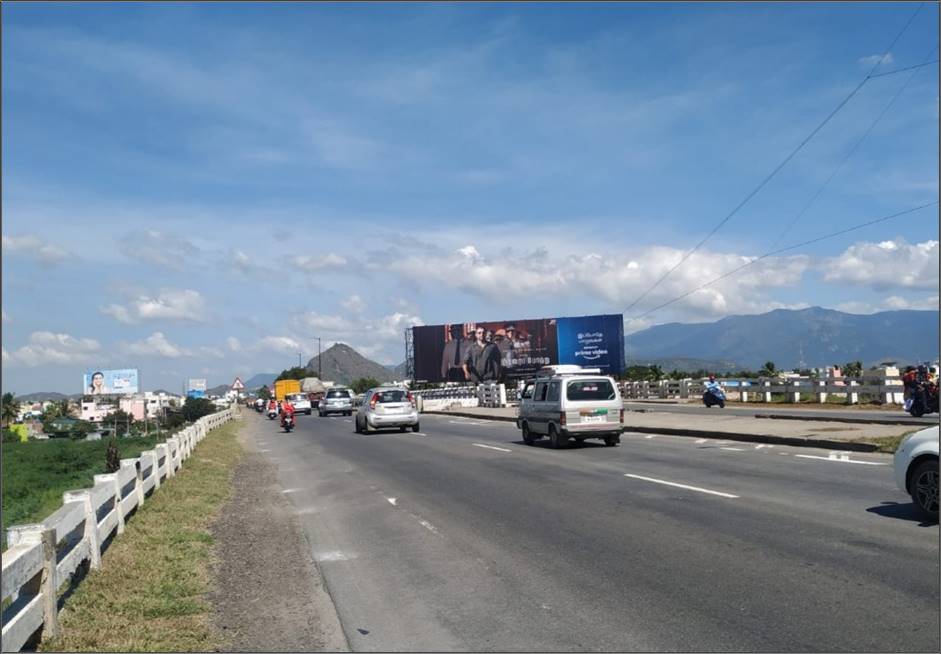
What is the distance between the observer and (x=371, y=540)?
10.2 metres

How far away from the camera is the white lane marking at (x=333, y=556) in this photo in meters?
9.26

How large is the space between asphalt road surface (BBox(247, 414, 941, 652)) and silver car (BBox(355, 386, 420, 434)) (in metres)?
14.5

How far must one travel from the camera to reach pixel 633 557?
8.44m

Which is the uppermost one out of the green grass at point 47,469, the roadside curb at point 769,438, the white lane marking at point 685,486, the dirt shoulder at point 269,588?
the roadside curb at point 769,438

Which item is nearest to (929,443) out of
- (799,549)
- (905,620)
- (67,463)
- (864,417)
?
(799,549)

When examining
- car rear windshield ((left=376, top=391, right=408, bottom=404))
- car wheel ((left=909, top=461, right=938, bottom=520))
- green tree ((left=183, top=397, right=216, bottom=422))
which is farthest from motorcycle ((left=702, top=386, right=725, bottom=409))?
green tree ((left=183, top=397, right=216, bottom=422))

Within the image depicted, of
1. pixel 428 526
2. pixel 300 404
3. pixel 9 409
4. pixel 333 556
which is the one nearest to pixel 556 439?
pixel 428 526

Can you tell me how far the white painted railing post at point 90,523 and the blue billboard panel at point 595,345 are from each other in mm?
69485

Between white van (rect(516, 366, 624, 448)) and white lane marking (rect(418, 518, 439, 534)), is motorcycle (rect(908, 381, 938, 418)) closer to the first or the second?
white van (rect(516, 366, 624, 448))

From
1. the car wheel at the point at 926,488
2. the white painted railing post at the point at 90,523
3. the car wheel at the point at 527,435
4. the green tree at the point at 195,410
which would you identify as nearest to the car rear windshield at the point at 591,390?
the car wheel at the point at 527,435

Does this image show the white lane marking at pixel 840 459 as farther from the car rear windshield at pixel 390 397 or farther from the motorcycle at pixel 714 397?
the motorcycle at pixel 714 397

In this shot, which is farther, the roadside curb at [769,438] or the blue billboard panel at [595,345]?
the blue billboard panel at [595,345]

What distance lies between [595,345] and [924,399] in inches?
2054

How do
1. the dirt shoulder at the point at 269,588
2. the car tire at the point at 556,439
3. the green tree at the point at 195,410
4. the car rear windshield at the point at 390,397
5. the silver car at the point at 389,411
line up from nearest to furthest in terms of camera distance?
1. the dirt shoulder at the point at 269,588
2. the car tire at the point at 556,439
3. the silver car at the point at 389,411
4. the car rear windshield at the point at 390,397
5. the green tree at the point at 195,410
